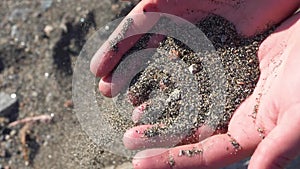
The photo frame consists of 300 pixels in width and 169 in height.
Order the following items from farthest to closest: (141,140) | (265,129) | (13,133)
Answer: (13,133)
(141,140)
(265,129)

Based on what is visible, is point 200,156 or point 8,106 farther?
point 8,106

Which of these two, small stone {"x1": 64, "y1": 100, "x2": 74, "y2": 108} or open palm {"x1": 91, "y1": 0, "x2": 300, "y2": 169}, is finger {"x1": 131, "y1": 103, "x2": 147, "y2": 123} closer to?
open palm {"x1": 91, "y1": 0, "x2": 300, "y2": 169}

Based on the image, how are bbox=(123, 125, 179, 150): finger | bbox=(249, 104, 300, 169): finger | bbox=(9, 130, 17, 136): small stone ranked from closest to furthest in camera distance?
bbox=(249, 104, 300, 169): finger → bbox=(123, 125, 179, 150): finger → bbox=(9, 130, 17, 136): small stone

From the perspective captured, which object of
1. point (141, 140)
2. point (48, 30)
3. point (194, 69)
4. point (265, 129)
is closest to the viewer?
point (265, 129)

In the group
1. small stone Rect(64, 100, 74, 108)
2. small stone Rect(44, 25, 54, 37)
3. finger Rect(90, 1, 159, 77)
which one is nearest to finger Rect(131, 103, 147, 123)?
finger Rect(90, 1, 159, 77)

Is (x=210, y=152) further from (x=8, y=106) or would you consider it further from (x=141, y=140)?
(x=8, y=106)

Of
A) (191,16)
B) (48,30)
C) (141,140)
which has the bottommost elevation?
(48,30)

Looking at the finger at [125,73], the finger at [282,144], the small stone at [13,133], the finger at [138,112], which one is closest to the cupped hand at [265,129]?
the finger at [282,144]

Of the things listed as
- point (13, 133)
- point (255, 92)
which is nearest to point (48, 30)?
point (13, 133)
